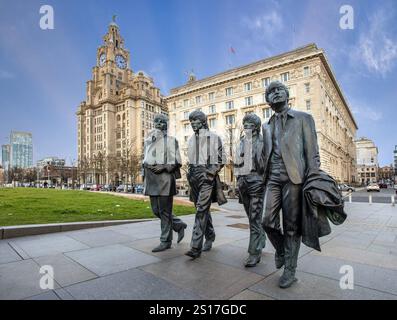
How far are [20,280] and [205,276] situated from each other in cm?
242

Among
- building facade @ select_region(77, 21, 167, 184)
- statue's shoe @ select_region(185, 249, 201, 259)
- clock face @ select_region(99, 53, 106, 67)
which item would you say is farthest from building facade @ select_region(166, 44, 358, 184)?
clock face @ select_region(99, 53, 106, 67)

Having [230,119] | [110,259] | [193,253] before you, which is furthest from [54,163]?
[193,253]

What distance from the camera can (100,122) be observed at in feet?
334

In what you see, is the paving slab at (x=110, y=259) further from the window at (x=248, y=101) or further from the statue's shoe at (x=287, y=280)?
the window at (x=248, y=101)

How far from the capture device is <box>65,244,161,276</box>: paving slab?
3900 mm

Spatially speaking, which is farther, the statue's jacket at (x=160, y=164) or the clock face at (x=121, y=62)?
the clock face at (x=121, y=62)

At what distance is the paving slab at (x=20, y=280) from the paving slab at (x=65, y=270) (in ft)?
0.44

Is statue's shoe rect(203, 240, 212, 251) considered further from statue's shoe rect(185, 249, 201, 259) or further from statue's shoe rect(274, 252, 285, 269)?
statue's shoe rect(274, 252, 285, 269)

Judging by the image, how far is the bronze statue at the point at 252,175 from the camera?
14.8 feet

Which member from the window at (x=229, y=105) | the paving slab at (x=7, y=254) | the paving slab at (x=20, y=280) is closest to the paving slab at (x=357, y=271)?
the paving slab at (x=20, y=280)

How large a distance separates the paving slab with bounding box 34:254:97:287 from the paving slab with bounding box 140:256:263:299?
83 cm

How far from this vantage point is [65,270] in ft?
12.5

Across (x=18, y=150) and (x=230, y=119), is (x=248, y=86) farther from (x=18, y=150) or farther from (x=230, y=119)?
(x=18, y=150)
